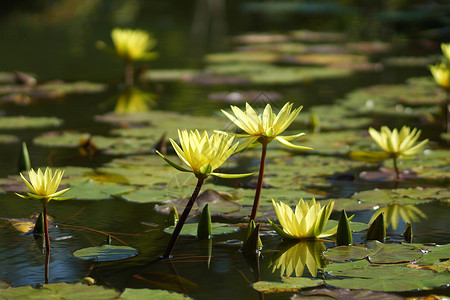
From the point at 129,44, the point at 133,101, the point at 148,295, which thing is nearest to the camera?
the point at 148,295

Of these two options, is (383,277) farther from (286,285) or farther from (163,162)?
(163,162)

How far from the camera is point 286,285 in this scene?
1676 mm

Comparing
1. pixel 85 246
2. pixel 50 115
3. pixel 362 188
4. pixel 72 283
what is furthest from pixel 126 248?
pixel 50 115

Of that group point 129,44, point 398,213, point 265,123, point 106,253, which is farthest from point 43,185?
point 129,44

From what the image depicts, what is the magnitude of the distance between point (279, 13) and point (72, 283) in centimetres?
1353

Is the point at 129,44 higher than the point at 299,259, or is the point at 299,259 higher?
the point at 129,44

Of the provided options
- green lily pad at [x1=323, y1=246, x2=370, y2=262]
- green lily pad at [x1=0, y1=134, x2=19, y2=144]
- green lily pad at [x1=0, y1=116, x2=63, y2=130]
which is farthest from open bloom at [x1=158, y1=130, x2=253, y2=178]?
green lily pad at [x1=0, y1=116, x2=63, y2=130]

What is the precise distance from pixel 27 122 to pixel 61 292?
8.83ft

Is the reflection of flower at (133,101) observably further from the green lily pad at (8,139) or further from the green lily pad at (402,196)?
the green lily pad at (402,196)

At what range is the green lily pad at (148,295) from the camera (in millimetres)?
1565

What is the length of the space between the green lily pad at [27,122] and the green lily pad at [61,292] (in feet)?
8.41

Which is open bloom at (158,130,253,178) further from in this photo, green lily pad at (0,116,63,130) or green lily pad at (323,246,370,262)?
green lily pad at (0,116,63,130)

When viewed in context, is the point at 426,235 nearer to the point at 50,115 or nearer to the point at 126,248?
the point at 126,248

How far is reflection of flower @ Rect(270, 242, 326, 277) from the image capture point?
1.83 meters
